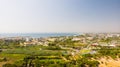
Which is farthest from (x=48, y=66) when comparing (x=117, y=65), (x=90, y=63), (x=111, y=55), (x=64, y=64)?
(x=111, y=55)

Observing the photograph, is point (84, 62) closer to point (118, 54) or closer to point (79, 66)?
point (79, 66)

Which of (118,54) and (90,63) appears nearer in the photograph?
(90,63)

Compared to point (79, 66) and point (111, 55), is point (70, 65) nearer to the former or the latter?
point (79, 66)

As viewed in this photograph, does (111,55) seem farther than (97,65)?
Yes

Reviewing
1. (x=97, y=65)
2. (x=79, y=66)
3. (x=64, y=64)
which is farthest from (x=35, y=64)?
(x=97, y=65)

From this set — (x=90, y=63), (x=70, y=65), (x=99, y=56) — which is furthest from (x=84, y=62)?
(x=99, y=56)

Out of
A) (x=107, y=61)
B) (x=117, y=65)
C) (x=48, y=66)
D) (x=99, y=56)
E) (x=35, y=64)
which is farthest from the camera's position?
(x=99, y=56)

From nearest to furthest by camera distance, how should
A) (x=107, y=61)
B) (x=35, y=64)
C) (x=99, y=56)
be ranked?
(x=35, y=64), (x=107, y=61), (x=99, y=56)

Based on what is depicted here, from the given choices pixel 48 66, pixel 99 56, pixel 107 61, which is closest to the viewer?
pixel 48 66

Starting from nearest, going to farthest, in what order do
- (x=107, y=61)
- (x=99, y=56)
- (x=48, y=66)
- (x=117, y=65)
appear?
(x=48, y=66), (x=117, y=65), (x=107, y=61), (x=99, y=56)
